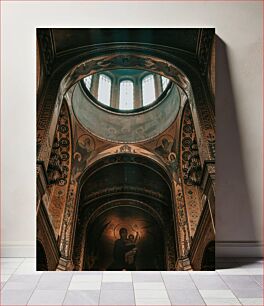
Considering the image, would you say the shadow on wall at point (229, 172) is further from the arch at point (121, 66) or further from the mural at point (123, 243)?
the mural at point (123, 243)

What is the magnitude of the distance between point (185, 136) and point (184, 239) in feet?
4.04

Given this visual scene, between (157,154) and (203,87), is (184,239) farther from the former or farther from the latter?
(203,87)

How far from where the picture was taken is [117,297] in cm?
481

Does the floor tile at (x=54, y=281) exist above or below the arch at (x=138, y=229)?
below

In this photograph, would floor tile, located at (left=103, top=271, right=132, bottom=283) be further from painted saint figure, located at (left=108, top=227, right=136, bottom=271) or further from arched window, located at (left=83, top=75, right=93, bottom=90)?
arched window, located at (left=83, top=75, right=93, bottom=90)

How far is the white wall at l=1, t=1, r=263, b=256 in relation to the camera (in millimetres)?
6094

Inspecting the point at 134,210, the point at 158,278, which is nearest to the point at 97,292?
the point at 158,278

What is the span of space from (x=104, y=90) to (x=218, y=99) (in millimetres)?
Answer: 1437

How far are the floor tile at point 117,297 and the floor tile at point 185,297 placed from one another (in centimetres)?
39

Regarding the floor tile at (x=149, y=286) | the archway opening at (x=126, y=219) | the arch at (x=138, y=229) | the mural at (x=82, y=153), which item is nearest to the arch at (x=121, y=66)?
the mural at (x=82, y=153)

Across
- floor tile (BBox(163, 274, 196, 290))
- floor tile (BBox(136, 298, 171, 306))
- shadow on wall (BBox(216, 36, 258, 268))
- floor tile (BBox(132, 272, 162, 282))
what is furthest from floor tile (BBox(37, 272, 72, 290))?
shadow on wall (BBox(216, 36, 258, 268))

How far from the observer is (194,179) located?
19.5 ft

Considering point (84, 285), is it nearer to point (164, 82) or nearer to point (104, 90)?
point (104, 90)

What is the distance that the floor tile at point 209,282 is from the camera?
515 centimetres
